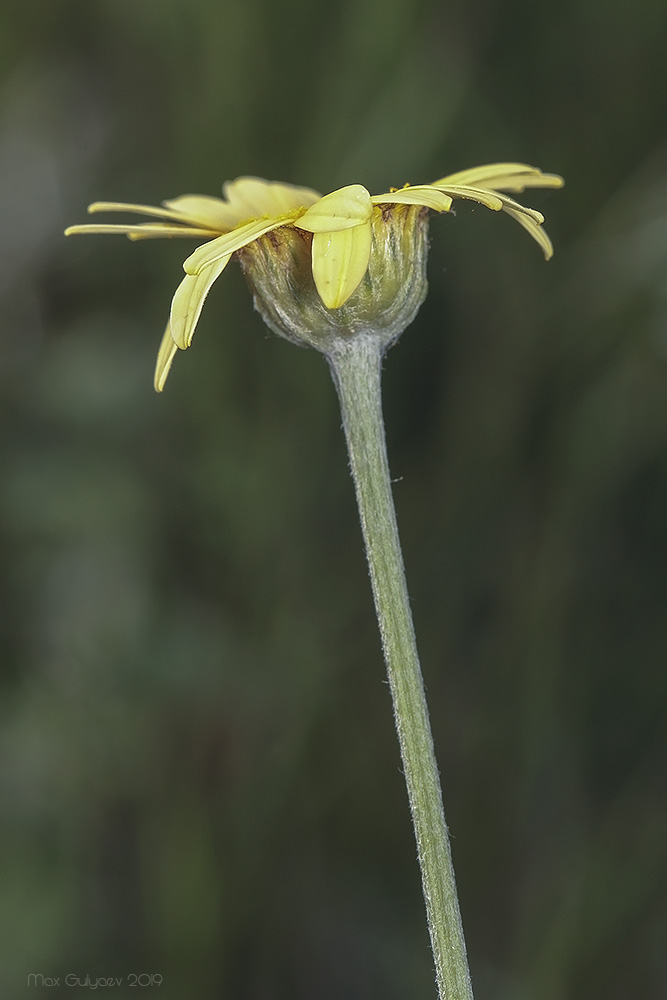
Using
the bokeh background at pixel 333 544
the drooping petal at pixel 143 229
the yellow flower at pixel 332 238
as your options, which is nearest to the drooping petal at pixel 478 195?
the yellow flower at pixel 332 238

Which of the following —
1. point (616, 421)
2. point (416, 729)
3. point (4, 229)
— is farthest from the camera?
point (4, 229)

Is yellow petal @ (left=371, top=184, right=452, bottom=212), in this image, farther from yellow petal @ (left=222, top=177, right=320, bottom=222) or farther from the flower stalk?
yellow petal @ (left=222, top=177, right=320, bottom=222)

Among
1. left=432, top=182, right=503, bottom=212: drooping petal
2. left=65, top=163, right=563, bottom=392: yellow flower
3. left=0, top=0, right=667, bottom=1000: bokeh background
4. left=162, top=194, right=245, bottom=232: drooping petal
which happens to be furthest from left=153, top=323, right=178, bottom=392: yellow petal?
left=0, top=0, right=667, bottom=1000: bokeh background

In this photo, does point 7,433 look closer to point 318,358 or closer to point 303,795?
point 318,358

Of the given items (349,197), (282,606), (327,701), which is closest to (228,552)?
(282,606)

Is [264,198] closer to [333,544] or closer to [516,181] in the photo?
[516,181]

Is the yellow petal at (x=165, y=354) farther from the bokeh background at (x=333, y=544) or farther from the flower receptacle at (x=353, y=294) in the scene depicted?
the bokeh background at (x=333, y=544)
